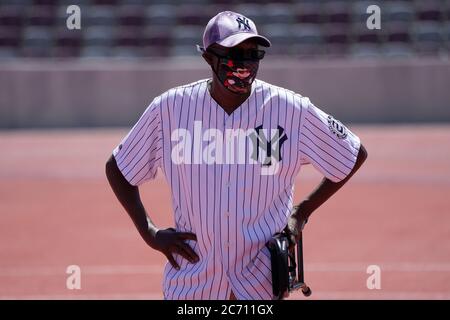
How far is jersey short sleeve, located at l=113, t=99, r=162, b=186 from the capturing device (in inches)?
169

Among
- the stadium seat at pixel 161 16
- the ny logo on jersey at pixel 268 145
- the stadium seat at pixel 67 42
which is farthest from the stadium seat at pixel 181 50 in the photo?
the ny logo on jersey at pixel 268 145

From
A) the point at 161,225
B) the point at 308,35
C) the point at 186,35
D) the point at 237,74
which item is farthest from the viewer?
the point at 186,35

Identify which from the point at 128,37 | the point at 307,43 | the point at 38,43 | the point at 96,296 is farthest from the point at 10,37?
the point at 96,296

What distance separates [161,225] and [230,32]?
7.69 meters

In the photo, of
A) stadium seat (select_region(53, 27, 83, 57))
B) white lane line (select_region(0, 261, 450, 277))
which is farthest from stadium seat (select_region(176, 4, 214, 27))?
white lane line (select_region(0, 261, 450, 277))

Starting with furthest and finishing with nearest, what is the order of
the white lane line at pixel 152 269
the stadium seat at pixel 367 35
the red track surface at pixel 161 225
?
1. the stadium seat at pixel 367 35
2. the white lane line at pixel 152 269
3. the red track surface at pixel 161 225

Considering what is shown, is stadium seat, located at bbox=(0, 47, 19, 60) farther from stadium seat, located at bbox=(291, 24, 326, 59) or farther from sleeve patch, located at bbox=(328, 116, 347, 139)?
sleeve patch, located at bbox=(328, 116, 347, 139)

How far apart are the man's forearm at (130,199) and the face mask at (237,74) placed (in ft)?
2.37

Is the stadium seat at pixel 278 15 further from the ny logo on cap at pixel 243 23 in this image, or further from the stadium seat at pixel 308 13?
the ny logo on cap at pixel 243 23

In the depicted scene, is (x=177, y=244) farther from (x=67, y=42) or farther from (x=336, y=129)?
(x=67, y=42)

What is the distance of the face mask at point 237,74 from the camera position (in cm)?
409

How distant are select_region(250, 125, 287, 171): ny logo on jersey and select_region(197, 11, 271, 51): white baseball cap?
A: 40 cm

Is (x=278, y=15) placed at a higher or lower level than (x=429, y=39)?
higher

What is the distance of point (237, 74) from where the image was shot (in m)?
4.09
